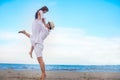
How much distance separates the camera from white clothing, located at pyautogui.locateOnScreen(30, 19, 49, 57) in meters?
10.7

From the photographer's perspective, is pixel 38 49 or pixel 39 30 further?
pixel 39 30

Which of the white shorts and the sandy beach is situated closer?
the white shorts

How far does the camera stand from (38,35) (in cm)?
1080

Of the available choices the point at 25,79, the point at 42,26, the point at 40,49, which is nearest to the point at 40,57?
the point at 40,49

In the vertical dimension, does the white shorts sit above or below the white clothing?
below

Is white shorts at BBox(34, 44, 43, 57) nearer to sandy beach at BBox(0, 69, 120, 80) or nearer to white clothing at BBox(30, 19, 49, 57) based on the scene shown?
white clothing at BBox(30, 19, 49, 57)

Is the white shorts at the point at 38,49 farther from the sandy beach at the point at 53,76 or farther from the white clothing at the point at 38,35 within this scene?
the sandy beach at the point at 53,76

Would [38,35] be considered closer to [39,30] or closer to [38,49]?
[39,30]

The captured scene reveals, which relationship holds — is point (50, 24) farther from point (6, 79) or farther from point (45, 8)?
point (6, 79)

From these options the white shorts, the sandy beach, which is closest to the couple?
the white shorts

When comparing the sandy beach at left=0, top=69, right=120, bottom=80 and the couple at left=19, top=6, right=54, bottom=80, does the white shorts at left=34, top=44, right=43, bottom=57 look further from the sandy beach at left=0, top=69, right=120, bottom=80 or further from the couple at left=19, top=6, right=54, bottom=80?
the sandy beach at left=0, top=69, right=120, bottom=80

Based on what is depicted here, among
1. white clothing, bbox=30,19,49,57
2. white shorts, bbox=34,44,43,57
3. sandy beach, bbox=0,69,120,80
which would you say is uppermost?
white clothing, bbox=30,19,49,57

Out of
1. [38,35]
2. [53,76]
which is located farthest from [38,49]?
[53,76]

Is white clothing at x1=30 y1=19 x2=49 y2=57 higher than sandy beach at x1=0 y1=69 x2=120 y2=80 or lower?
higher
